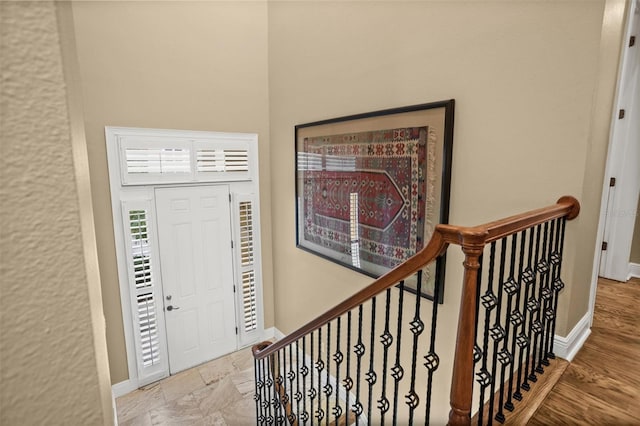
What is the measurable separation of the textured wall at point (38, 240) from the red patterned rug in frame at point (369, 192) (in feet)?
7.98

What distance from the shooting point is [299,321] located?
433 cm

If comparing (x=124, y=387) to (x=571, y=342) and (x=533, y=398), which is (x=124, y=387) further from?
(x=571, y=342)

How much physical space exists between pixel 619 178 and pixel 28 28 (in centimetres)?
397

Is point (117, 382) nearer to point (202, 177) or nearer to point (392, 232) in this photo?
point (202, 177)

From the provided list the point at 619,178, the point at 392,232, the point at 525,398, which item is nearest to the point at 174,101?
the point at 392,232

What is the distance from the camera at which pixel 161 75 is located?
3.66 meters

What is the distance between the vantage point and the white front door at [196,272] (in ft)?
13.1

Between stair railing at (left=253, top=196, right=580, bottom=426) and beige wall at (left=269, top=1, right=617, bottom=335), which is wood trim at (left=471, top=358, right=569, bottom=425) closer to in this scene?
stair railing at (left=253, top=196, right=580, bottom=426)

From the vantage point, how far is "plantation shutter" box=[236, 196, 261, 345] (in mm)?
4473

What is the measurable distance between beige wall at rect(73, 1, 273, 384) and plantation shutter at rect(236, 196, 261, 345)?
1.94 ft

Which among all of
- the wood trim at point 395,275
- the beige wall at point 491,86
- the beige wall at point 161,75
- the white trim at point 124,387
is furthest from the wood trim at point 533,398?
the white trim at point 124,387

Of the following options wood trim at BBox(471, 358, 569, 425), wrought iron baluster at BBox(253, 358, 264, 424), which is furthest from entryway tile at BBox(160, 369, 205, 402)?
wood trim at BBox(471, 358, 569, 425)

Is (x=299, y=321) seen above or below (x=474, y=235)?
below

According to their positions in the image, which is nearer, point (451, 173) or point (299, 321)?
point (451, 173)
